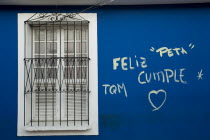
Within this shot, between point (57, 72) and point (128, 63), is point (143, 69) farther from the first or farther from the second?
point (57, 72)

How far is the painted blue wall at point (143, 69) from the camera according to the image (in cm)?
462

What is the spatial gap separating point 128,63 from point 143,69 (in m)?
0.29

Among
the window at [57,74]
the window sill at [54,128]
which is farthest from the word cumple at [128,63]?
the window sill at [54,128]

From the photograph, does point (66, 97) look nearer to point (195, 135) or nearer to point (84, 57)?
point (84, 57)

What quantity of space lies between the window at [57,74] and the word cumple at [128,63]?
38 centimetres

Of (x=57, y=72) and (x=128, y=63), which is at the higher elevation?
(x=128, y=63)

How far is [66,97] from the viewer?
4801mm

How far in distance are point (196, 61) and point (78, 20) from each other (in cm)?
225

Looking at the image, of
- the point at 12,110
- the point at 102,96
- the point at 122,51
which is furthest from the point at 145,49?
the point at 12,110

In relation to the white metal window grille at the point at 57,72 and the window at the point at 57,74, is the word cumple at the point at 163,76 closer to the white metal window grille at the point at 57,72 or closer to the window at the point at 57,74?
the window at the point at 57,74

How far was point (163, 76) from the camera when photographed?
4.65 m

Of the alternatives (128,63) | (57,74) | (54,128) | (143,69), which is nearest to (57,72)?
(57,74)

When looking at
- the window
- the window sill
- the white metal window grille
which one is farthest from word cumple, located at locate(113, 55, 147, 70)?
the window sill

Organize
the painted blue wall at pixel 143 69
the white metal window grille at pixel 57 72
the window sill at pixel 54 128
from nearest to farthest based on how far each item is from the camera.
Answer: the window sill at pixel 54 128
the painted blue wall at pixel 143 69
the white metal window grille at pixel 57 72
